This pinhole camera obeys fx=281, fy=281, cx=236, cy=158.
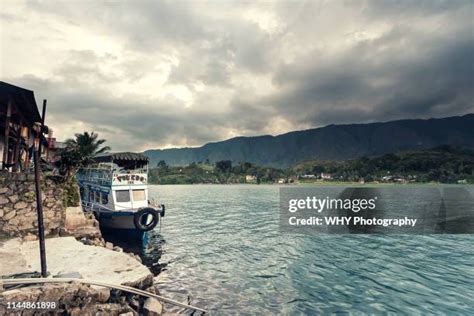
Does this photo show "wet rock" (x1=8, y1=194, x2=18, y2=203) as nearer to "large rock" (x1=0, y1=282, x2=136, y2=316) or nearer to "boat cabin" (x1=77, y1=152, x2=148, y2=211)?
"large rock" (x1=0, y1=282, x2=136, y2=316)

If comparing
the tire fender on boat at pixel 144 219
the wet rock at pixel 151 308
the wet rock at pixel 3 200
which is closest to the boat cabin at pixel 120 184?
the tire fender on boat at pixel 144 219

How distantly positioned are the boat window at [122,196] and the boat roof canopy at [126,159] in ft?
11.4

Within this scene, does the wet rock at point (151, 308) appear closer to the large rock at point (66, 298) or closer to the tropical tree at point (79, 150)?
the large rock at point (66, 298)

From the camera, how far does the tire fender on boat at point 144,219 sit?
2700 cm

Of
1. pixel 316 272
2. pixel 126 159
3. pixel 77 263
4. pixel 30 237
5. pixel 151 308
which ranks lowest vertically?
pixel 316 272

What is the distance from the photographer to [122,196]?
28.9m

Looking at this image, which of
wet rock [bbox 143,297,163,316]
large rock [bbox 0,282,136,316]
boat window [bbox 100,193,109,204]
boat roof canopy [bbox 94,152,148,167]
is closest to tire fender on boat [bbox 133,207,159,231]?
boat window [bbox 100,193,109,204]

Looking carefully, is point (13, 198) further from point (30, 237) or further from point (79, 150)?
point (79, 150)

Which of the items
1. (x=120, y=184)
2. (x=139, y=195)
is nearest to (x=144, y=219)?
(x=139, y=195)

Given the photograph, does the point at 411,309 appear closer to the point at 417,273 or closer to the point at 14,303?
the point at 417,273

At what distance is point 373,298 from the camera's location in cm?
1391

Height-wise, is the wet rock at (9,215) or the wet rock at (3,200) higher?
the wet rock at (3,200)

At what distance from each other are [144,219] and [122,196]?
11.7ft

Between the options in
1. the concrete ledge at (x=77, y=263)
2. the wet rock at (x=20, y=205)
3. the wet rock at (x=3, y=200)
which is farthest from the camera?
the wet rock at (x=20, y=205)
